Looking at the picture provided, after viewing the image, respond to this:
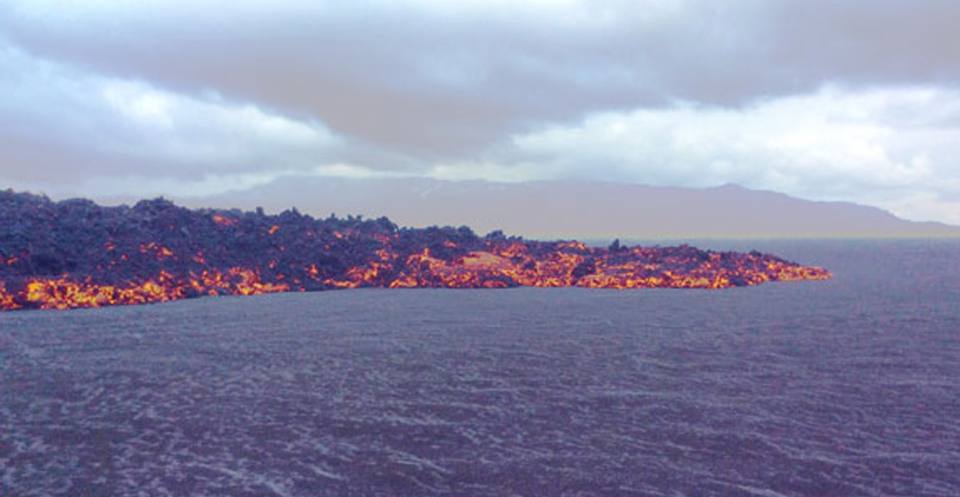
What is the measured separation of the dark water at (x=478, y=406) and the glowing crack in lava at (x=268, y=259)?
1272 cm

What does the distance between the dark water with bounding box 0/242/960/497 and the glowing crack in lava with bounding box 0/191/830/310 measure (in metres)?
12.7

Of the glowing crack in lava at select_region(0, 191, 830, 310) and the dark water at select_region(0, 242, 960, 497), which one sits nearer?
the dark water at select_region(0, 242, 960, 497)

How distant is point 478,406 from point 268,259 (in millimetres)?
48653

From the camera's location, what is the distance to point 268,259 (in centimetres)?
6581

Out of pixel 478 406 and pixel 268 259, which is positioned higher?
pixel 268 259

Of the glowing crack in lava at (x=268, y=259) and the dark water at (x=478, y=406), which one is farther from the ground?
the glowing crack in lava at (x=268, y=259)

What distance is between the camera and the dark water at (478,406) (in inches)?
629

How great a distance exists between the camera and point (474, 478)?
52.1 ft

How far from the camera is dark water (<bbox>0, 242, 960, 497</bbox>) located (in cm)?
1598

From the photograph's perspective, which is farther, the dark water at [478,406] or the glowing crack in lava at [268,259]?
the glowing crack in lava at [268,259]

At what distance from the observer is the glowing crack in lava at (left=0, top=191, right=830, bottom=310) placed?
53656 millimetres

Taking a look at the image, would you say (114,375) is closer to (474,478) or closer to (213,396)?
(213,396)

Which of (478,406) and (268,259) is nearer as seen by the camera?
(478,406)

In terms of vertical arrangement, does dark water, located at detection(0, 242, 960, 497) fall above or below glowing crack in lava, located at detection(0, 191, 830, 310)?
below
